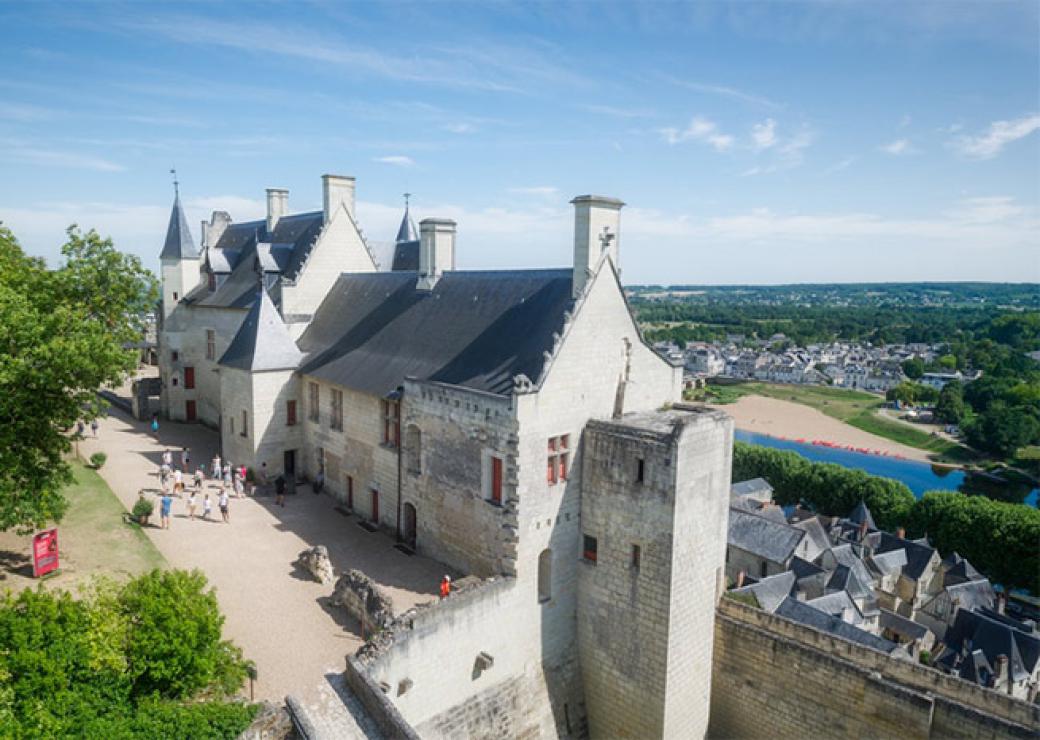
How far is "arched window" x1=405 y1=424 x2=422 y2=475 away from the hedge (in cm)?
3421

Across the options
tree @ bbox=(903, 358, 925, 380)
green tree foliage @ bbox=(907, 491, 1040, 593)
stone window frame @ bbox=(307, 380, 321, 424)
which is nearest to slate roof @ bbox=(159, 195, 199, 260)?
stone window frame @ bbox=(307, 380, 321, 424)

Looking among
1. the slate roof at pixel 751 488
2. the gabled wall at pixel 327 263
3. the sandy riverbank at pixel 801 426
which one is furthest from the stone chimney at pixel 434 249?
the sandy riverbank at pixel 801 426

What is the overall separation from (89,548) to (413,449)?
9796 millimetres

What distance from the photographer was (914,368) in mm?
124625

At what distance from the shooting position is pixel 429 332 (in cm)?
2323

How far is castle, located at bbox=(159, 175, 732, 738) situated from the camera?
16891 mm

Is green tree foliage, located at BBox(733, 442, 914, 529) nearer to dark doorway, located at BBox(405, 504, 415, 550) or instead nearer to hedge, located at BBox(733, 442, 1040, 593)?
hedge, located at BBox(733, 442, 1040, 593)

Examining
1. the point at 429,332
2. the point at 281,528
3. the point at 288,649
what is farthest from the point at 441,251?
the point at 288,649

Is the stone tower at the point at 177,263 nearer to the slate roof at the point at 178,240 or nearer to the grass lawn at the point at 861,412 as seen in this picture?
the slate roof at the point at 178,240

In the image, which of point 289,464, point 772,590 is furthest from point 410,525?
point 772,590

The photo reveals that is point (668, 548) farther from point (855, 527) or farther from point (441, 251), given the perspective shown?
point (855, 527)

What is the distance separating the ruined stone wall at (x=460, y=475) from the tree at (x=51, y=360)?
8.18 meters

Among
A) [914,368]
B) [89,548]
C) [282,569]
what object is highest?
[89,548]

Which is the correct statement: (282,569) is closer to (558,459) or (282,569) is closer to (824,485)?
(558,459)
